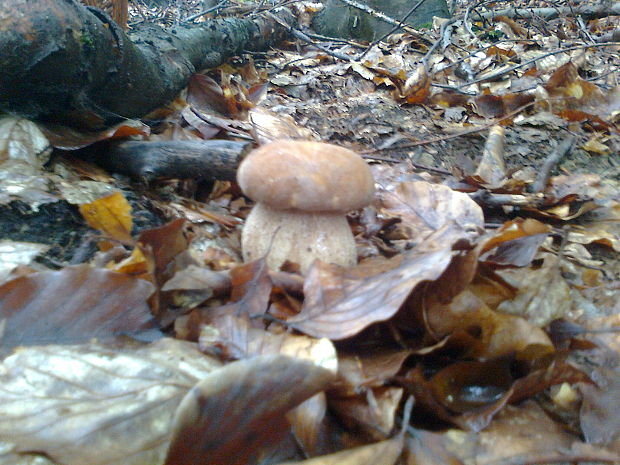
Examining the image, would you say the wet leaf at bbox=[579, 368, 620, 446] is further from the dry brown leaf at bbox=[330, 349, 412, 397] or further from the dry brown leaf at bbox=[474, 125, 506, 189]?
the dry brown leaf at bbox=[474, 125, 506, 189]

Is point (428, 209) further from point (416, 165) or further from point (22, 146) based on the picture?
point (22, 146)

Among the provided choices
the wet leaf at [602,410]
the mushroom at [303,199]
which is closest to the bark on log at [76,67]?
the mushroom at [303,199]

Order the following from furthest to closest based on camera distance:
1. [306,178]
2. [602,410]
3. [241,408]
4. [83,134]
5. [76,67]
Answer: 1. [83,134]
2. [76,67]
3. [306,178]
4. [602,410]
5. [241,408]

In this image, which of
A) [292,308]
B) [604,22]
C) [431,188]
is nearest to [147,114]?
[431,188]

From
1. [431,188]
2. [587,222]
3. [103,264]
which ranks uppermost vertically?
[103,264]

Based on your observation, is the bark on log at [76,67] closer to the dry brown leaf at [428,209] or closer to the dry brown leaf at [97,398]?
the dry brown leaf at [97,398]

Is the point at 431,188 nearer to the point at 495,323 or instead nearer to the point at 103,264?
the point at 495,323

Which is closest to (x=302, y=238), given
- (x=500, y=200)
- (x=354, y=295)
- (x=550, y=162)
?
(x=354, y=295)

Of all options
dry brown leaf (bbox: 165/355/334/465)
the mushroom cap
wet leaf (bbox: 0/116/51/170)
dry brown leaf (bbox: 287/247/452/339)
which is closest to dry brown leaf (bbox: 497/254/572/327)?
dry brown leaf (bbox: 287/247/452/339)
